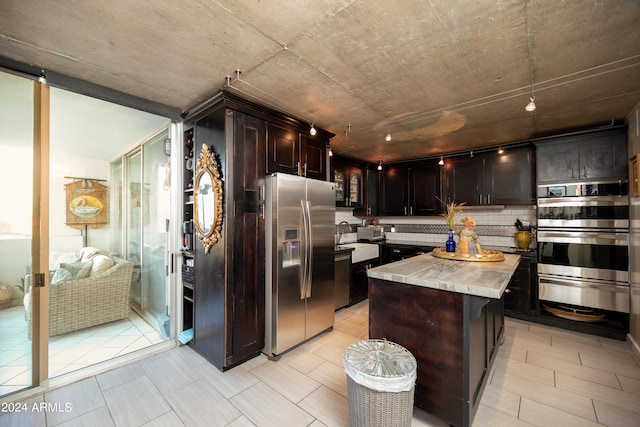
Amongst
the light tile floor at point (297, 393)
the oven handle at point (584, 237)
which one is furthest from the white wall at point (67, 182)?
the oven handle at point (584, 237)

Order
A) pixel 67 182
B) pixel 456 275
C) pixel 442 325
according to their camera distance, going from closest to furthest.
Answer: pixel 442 325 < pixel 456 275 < pixel 67 182

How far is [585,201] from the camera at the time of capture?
332cm

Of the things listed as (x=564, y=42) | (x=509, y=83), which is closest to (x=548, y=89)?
(x=509, y=83)

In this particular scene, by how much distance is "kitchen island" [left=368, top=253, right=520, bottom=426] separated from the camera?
1683 mm

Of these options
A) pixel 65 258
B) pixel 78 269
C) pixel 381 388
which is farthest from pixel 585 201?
pixel 65 258

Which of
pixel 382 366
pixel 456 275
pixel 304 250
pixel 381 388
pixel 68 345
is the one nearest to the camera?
pixel 381 388

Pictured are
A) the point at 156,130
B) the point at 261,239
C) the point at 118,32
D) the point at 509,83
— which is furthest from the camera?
the point at 156,130

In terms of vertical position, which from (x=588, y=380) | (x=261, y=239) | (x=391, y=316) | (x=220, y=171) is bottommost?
(x=588, y=380)

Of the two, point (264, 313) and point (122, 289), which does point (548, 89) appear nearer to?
point (264, 313)

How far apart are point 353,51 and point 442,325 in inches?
79.1

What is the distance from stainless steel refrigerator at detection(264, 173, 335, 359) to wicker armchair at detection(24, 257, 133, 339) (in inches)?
84.0

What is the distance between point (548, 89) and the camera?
2381 millimetres

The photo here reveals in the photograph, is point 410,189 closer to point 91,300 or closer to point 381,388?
point 381,388

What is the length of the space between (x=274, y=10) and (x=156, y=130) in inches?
100
